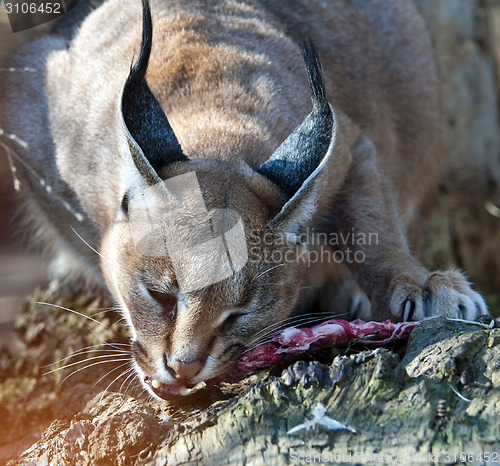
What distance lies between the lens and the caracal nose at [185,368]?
293 cm

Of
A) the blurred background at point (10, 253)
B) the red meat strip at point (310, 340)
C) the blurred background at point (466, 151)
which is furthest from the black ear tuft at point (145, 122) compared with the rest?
the blurred background at point (466, 151)

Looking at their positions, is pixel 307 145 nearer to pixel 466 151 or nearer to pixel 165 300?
pixel 165 300

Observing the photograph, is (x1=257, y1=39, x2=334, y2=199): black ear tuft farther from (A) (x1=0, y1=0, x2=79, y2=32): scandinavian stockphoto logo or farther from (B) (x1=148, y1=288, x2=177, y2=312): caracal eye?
(A) (x1=0, y1=0, x2=79, y2=32): scandinavian stockphoto logo

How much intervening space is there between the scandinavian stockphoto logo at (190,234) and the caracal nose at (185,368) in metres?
0.31

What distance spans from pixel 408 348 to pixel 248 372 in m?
0.74

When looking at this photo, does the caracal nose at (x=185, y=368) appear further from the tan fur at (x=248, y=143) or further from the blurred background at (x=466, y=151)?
the blurred background at (x=466, y=151)

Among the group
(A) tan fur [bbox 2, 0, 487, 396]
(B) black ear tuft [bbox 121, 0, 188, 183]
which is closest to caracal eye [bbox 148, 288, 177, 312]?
(A) tan fur [bbox 2, 0, 487, 396]

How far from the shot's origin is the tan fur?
124 inches

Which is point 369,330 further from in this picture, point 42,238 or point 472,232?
point 472,232

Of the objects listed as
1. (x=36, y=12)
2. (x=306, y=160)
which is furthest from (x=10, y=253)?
(x=306, y=160)

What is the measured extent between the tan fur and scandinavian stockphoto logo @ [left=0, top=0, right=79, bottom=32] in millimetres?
347

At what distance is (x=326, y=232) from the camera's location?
4.42m

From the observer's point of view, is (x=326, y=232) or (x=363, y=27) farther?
(x=363, y=27)

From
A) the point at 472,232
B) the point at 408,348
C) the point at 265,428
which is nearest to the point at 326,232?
the point at 408,348
